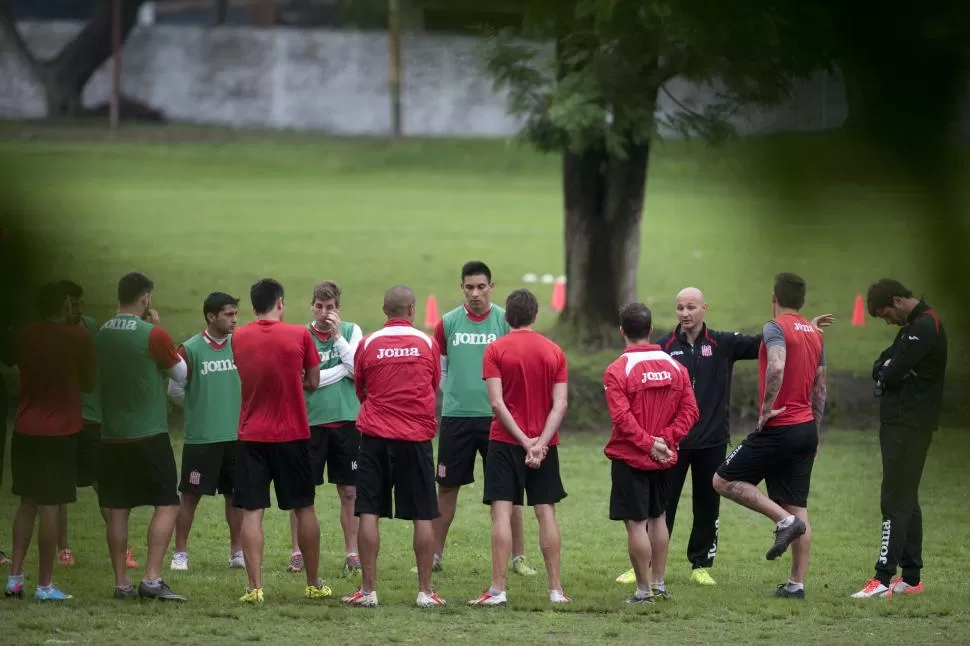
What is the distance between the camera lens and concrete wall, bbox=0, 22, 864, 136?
1781mm

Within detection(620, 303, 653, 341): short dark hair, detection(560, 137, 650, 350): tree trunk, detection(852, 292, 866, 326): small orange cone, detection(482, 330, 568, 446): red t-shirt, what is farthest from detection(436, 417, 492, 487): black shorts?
detection(560, 137, 650, 350): tree trunk

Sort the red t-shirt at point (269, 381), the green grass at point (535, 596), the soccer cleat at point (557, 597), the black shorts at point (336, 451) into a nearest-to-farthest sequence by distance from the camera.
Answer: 1. the green grass at point (535, 596)
2. the red t-shirt at point (269, 381)
3. the soccer cleat at point (557, 597)
4. the black shorts at point (336, 451)

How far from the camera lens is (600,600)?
7602mm

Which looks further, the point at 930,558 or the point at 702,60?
the point at 930,558

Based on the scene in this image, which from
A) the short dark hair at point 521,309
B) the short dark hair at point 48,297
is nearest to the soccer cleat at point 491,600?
the short dark hair at point 521,309

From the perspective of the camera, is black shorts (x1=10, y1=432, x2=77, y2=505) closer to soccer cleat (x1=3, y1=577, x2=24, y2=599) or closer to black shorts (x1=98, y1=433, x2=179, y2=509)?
black shorts (x1=98, y1=433, x2=179, y2=509)

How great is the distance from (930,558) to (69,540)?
19.7ft

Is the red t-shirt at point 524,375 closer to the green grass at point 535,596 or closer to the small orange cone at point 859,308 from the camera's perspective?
the green grass at point 535,596

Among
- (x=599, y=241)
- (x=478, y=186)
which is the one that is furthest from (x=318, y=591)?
(x=599, y=241)

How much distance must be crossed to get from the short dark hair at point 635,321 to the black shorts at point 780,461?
0.98m

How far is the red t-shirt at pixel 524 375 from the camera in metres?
7.23

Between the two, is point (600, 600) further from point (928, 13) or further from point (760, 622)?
point (928, 13)

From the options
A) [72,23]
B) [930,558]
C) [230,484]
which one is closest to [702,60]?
[72,23]

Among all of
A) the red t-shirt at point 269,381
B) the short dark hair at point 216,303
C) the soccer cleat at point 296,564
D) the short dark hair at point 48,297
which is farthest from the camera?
the soccer cleat at point 296,564
